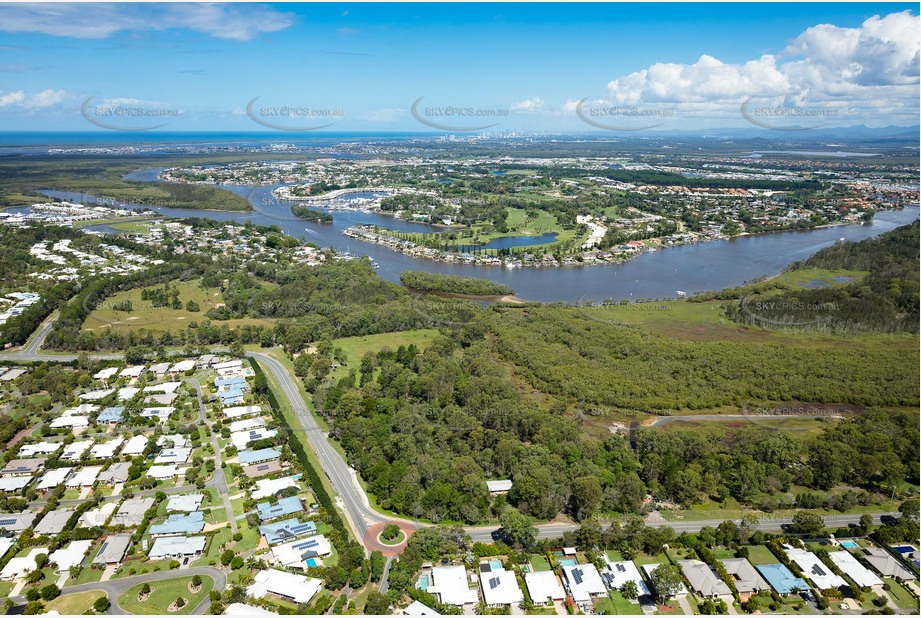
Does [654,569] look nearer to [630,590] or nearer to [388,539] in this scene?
[630,590]

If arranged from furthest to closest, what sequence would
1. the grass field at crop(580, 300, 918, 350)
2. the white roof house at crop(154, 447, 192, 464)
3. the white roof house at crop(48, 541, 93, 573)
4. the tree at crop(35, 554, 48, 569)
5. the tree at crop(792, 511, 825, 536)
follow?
the grass field at crop(580, 300, 918, 350) → the white roof house at crop(154, 447, 192, 464) → the tree at crop(792, 511, 825, 536) → the white roof house at crop(48, 541, 93, 573) → the tree at crop(35, 554, 48, 569)

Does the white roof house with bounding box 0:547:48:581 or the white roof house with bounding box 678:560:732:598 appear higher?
the white roof house with bounding box 0:547:48:581

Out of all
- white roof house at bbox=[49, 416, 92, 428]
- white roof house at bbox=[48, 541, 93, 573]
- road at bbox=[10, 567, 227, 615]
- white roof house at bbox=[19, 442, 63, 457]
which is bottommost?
road at bbox=[10, 567, 227, 615]

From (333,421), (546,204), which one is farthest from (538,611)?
(546,204)

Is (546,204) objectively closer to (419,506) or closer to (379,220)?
(379,220)

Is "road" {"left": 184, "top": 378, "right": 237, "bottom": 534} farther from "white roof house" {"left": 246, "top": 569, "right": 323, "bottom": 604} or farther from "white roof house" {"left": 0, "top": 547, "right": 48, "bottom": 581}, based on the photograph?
"white roof house" {"left": 0, "top": 547, "right": 48, "bottom": 581}

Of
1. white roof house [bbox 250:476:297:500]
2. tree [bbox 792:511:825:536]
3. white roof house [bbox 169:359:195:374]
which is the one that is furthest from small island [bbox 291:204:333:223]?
tree [bbox 792:511:825:536]

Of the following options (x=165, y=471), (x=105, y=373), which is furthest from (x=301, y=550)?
(x=105, y=373)
